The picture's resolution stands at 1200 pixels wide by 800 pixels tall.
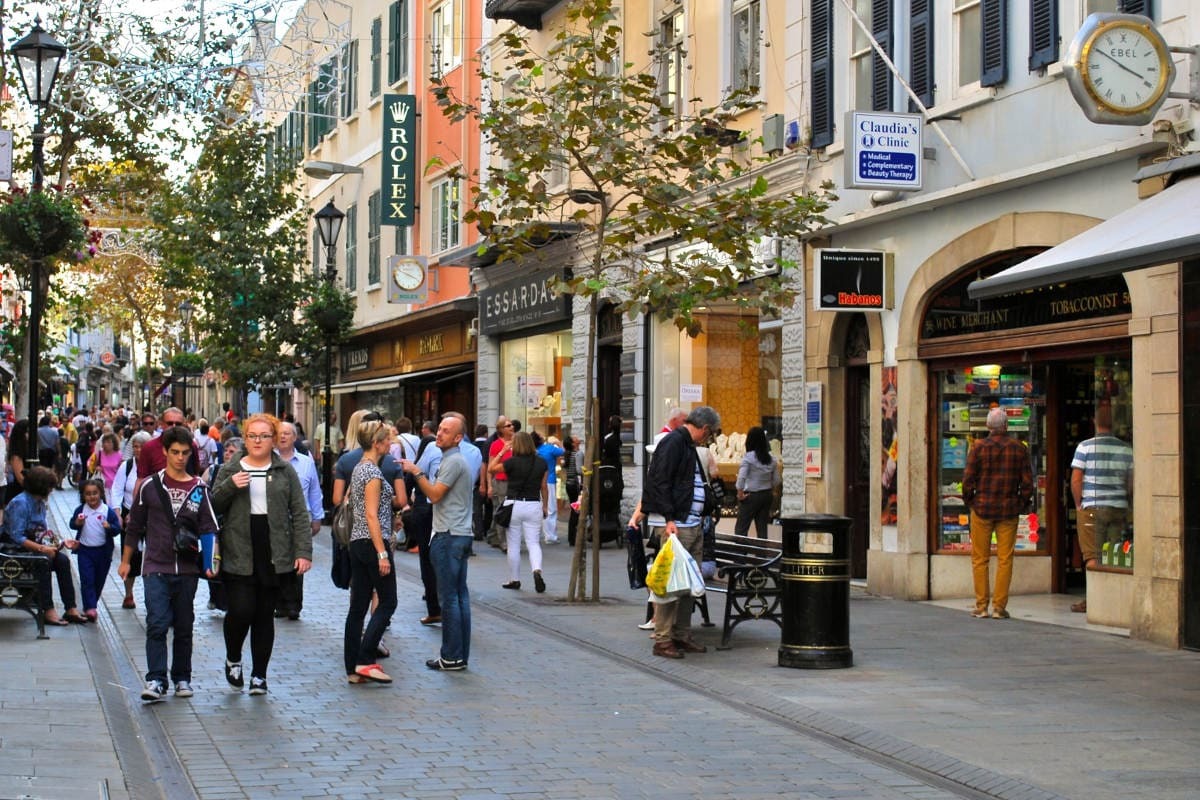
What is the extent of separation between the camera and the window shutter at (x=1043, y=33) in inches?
577

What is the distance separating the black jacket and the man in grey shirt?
5.08 feet

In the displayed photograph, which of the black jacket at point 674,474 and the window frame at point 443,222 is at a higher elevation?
the window frame at point 443,222

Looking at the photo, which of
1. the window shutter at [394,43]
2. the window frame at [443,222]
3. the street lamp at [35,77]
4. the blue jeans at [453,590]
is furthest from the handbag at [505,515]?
the window shutter at [394,43]

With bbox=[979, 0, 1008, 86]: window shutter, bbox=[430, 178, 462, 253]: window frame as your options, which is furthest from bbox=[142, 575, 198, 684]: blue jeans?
bbox=[430, 178, 462, 253]: window frame

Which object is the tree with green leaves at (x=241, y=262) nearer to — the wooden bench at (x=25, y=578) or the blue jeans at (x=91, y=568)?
the blue jeans at (x=91, y=568)

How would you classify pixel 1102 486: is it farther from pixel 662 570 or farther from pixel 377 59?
pixel 377 59

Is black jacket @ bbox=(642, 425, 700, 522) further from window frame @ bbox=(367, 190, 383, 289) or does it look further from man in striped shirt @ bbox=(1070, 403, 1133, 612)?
window frame @ bbox=(367, 190, 383, 289)

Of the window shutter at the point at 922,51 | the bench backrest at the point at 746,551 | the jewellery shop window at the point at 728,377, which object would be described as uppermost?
the window shutter at the point at 922,51

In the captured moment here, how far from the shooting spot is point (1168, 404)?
43.0 ft

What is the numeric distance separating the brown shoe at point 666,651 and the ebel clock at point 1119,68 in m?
5.06

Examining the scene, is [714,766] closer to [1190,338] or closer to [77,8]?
[1190,338]

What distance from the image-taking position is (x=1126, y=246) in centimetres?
1090

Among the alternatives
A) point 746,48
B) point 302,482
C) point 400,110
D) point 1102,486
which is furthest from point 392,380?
point 1102,486

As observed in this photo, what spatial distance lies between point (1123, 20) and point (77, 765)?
9.00 m
